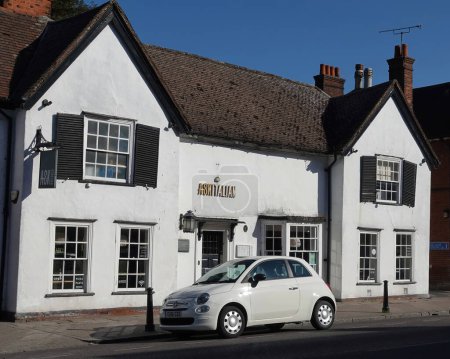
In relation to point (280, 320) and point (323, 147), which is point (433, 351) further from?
point (323, 147)

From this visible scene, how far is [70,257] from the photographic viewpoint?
19.0 meters

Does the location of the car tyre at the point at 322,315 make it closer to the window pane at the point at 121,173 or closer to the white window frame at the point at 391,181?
the window pane at the point at 121,173

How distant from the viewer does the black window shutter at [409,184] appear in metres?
26.8

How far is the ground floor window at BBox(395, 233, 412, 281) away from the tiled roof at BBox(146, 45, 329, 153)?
4735 mm

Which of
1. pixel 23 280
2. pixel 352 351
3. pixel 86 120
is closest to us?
pixel 352 351

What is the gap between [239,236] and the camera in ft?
75.2

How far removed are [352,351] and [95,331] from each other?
6194 millimetres

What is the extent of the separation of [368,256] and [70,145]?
1186cm

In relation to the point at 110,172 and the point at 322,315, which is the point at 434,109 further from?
the point at 322,315

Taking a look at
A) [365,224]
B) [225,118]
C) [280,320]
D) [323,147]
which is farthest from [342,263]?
[280,320]

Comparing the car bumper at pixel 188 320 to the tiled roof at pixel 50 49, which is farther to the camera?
the tiled roof at pixel 50 49

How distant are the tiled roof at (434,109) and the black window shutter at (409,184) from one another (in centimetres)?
732

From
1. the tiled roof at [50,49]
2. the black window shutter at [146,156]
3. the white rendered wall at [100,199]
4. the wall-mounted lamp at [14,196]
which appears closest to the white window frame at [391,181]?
the white rendered wall at [100,199]

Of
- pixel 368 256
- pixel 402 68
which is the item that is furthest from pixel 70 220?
pixel 402 68
